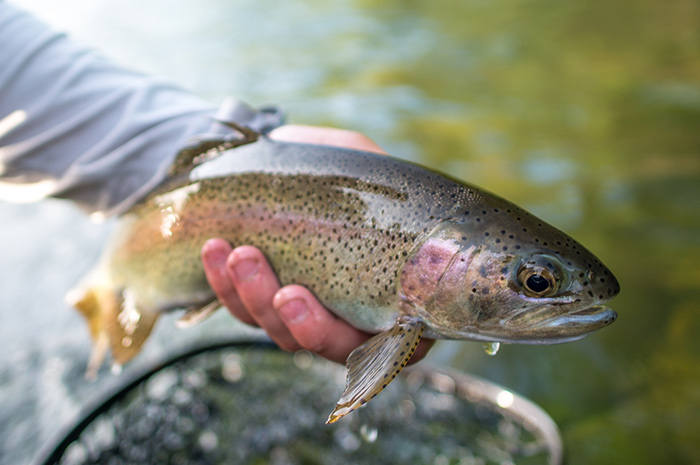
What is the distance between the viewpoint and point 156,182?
2355mm

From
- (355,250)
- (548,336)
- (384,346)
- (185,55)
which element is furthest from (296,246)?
(185,55)

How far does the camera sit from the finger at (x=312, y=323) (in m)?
1.88

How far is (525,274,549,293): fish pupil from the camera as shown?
59.2 inches

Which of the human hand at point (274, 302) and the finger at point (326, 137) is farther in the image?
the finger at point (326, 137)

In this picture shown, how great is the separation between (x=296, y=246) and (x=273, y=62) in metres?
10.4

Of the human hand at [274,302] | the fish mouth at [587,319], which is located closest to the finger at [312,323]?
the human hand at [274,302]

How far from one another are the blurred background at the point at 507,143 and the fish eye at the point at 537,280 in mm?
2041

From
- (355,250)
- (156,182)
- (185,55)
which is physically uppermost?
(355,250)

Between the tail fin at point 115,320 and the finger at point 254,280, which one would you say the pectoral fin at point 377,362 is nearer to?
the finger at point 254,280

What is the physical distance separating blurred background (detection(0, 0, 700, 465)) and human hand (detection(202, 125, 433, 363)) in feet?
5.46

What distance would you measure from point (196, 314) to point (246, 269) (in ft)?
1.20

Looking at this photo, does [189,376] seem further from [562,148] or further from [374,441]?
[562,148]

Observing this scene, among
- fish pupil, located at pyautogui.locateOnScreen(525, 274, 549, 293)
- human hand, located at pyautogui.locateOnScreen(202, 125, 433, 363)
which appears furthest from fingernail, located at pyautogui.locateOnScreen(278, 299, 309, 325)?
fish pupil, located at pyautogui.locateOnScreen(525, 274, 549, 293)

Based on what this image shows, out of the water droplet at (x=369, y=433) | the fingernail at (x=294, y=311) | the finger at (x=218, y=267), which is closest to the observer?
the fingernail at (x=294, y=311)
